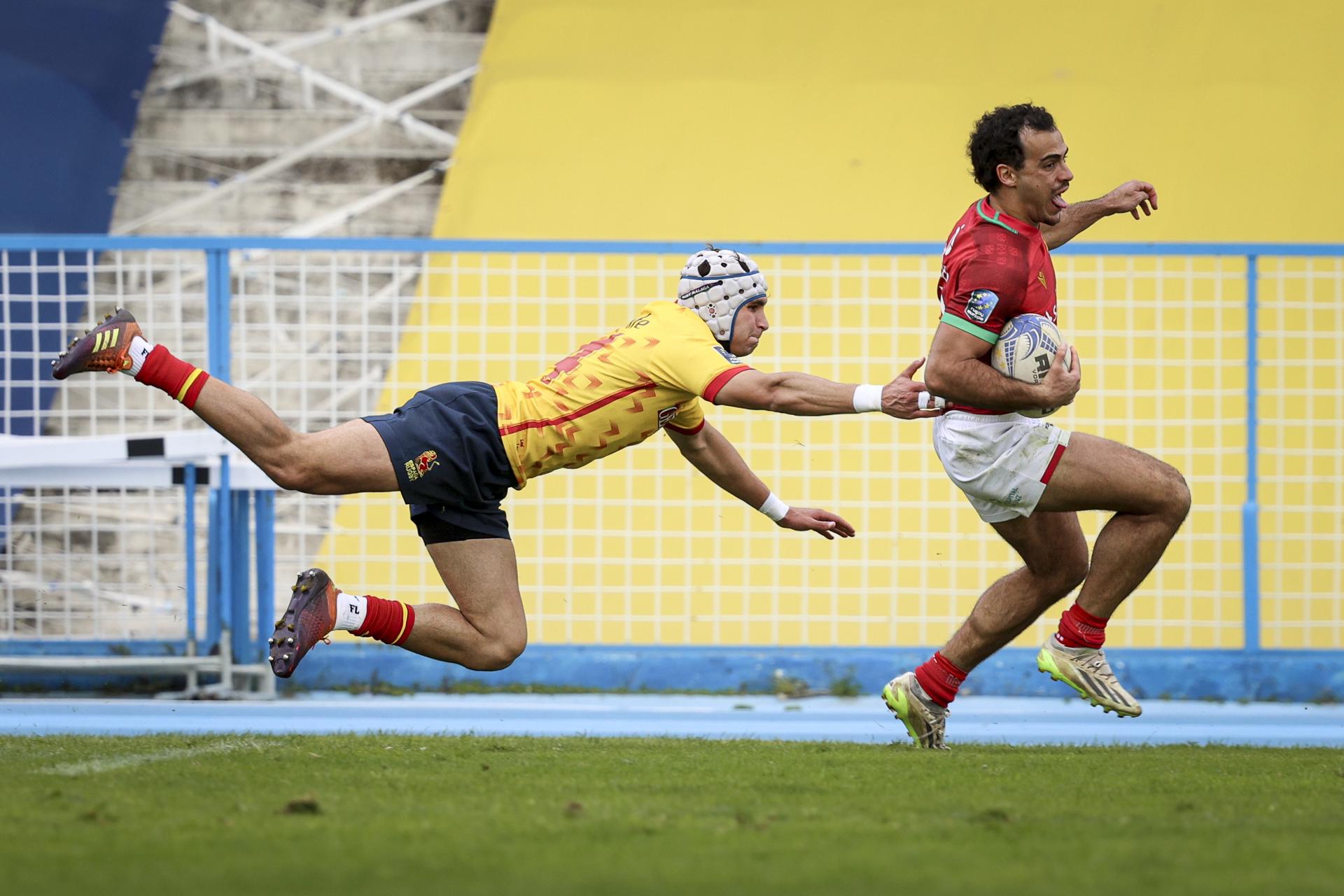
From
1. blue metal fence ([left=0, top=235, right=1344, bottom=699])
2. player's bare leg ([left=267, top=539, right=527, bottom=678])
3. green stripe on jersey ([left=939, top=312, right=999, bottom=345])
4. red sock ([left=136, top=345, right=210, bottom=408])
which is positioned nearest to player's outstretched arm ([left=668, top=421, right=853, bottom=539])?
player's bare leg ([left=267, top=539, right=527, bottom=678])

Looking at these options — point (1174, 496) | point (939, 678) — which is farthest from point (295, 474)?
point (1174, 496)

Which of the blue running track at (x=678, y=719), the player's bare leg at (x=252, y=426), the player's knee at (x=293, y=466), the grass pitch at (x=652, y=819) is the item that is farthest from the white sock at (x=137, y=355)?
the blue running track at (x=678, y=719)

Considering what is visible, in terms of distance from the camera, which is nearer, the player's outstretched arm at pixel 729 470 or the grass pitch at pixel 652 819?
the grass pitch at pixel 652 819

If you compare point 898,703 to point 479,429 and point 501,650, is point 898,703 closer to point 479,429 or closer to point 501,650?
point 501,650

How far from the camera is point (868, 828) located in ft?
11.6

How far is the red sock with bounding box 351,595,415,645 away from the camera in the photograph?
4.91 m

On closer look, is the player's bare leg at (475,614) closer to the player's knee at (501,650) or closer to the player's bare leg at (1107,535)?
the player's knee at (501,650)

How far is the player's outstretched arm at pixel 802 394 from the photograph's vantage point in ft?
14.3

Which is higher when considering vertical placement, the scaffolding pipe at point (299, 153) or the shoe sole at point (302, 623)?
the scaffolding pipe at point (299, 153)

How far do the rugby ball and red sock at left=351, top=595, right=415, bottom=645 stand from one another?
203 cm

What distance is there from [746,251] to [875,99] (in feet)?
6.16

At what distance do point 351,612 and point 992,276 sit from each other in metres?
2.28

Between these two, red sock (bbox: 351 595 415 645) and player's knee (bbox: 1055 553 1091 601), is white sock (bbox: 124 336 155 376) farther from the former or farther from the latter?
player's knee (bbox: 1055 553 1091 601)

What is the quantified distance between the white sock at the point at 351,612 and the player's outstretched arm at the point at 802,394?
4.53 feet
